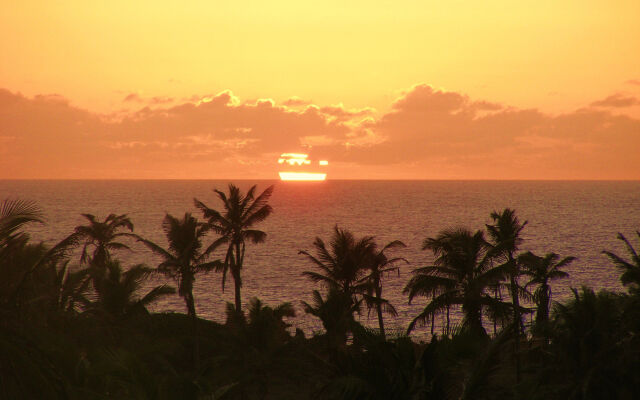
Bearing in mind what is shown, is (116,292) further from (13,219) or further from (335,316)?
(13,219)

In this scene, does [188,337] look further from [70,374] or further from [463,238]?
[70,374]

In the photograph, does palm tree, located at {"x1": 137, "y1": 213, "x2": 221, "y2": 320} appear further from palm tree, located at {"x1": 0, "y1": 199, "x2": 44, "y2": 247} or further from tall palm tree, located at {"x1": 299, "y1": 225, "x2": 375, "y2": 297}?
palm tree, located at {"x1": 0, "y1": 199, "x2": 44, "y2": 247}

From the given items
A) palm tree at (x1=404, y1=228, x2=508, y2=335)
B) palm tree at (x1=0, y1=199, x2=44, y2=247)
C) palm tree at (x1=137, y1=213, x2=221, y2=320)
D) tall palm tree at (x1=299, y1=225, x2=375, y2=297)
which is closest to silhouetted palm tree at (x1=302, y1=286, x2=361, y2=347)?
palm tree at (x1=404, y1=228, x2=508, y2=335)

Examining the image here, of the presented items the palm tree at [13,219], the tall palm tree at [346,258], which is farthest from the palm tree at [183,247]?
the palm tree at [13,219]

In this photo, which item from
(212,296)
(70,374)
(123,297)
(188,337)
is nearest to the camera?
(70,374)

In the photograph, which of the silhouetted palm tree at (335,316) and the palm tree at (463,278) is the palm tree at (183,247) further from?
the palm tree at (463,278)

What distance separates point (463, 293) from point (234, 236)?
18782 millimetres

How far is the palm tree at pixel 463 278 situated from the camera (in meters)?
34.2

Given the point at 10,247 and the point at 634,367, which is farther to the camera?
the point at 634,367

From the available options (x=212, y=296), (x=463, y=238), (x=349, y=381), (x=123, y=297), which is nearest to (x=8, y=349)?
(x=349, y=381)

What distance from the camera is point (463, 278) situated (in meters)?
35.7

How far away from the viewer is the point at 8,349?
10438 millimetres

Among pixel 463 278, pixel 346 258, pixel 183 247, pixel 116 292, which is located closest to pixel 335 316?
pixel 346 258

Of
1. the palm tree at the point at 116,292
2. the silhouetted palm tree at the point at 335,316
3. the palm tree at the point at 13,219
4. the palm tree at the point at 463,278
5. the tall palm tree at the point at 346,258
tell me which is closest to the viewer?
the palm tree at the point at 13,219
